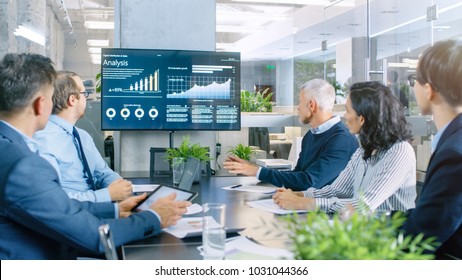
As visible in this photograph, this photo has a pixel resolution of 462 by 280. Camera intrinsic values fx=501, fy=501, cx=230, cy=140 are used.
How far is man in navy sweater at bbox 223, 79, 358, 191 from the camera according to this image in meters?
2.96

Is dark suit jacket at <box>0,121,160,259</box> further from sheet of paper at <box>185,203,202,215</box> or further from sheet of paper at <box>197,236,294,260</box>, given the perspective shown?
sheet of paper at <box>185,203,202,215</box>

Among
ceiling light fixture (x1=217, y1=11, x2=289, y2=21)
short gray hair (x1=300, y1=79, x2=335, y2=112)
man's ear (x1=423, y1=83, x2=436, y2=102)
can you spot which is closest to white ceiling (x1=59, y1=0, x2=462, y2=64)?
ceiling light fixture (x1=217, y1=11, x2=289, y2=21)

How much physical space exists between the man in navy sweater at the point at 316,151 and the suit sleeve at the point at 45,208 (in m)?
1.50

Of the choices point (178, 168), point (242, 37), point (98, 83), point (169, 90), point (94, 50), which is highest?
point (242, 37)

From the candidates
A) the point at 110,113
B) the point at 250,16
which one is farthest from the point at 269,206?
the point at 250,16

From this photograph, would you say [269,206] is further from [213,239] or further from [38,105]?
[38,105]

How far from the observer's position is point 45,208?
4.96 feet

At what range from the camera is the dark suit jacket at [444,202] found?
4.89 ft

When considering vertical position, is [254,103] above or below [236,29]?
below

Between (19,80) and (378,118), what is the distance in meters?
1.55

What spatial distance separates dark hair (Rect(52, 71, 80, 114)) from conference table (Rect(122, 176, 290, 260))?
906 millimetres

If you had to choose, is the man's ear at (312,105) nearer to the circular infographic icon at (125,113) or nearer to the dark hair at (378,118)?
the dark hair at (378,118)

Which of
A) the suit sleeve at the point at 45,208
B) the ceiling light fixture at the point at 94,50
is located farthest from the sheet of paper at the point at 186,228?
the ceiling light fixture at the point at 94,50

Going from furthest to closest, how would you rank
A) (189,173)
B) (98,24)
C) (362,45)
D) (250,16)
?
(250,16), (362,45), (98,24), (189,173)
